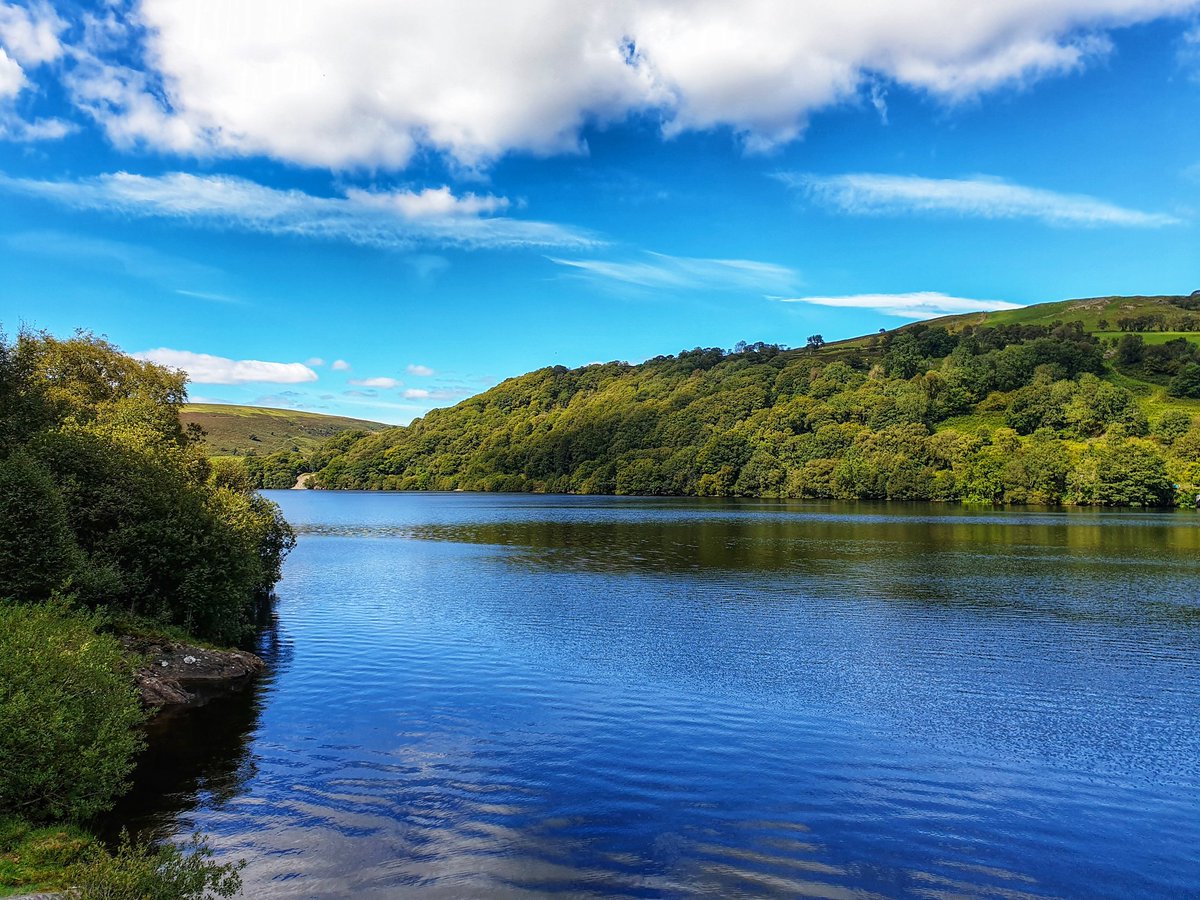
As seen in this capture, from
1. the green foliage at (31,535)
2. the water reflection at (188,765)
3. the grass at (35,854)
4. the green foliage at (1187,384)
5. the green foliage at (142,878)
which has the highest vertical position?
the green foliage at (1187,384)

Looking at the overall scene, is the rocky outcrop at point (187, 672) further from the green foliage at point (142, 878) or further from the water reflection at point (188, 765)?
the green foliage at point (142, 878)

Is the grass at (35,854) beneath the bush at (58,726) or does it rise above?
beneath

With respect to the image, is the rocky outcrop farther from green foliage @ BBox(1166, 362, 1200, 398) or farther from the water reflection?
green foliage @ BBox(1166, 362, 1200, 398)

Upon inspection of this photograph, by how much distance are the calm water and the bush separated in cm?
187

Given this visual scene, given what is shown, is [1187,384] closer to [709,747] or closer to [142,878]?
[709,747]

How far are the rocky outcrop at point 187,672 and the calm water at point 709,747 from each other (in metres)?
1.38

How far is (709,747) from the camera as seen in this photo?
826 inches

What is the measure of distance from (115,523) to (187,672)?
8448 millimetres

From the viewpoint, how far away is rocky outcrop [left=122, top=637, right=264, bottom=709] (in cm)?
2480

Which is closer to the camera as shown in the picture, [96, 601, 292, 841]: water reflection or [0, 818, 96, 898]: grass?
[0, 818, 96, 898]: grass

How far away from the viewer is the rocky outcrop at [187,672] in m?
24.8

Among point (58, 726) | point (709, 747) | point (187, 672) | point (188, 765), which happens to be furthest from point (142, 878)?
point (187, 672)

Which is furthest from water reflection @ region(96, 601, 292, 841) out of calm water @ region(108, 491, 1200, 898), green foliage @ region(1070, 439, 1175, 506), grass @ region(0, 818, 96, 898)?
green foliage @ region(1070, 439, 1175, 506)

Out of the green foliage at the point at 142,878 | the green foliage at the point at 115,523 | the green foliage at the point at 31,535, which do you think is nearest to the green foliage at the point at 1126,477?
the green foliage at the point at 115,523
